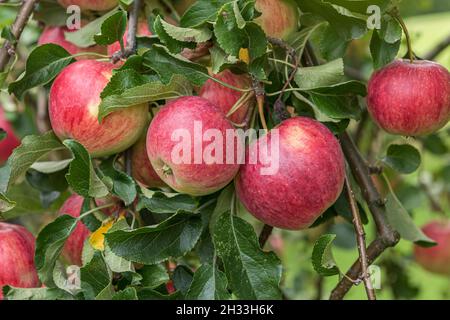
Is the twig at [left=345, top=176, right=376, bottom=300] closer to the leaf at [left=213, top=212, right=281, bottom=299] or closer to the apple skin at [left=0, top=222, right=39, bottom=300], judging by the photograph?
the leaf at [left=213, top=212, right=281, bottom=299]

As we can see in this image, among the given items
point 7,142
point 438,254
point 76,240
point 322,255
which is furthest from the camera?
point 438,254

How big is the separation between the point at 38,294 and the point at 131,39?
1.31 ft

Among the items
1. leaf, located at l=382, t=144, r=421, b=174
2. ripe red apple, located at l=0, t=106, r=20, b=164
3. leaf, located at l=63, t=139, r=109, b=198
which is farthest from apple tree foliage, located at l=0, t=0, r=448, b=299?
ripe red apple, located at l=0, t=106, r=20, b=164

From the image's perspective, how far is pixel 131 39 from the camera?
112 centimetres

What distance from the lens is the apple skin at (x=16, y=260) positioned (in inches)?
42.5

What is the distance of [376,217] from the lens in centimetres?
120

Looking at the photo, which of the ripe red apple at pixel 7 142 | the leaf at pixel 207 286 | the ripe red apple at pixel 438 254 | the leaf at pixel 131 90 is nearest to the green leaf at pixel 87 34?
the leaf at pixel 131 90

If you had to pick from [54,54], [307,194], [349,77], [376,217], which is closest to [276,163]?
[307,194]

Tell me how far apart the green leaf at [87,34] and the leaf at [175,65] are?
193 mm

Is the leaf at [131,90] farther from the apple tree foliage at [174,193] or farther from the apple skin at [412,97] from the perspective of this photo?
the apple skin at [412,97]

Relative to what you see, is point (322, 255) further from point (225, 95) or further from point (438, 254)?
point (438, 254)

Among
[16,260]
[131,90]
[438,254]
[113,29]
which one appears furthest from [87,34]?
[438,254]

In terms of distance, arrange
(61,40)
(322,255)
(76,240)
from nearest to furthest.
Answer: (322,255) → (76,240) → (61,40)

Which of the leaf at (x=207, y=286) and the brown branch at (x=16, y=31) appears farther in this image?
the brown branch at (x=16, y=31)
